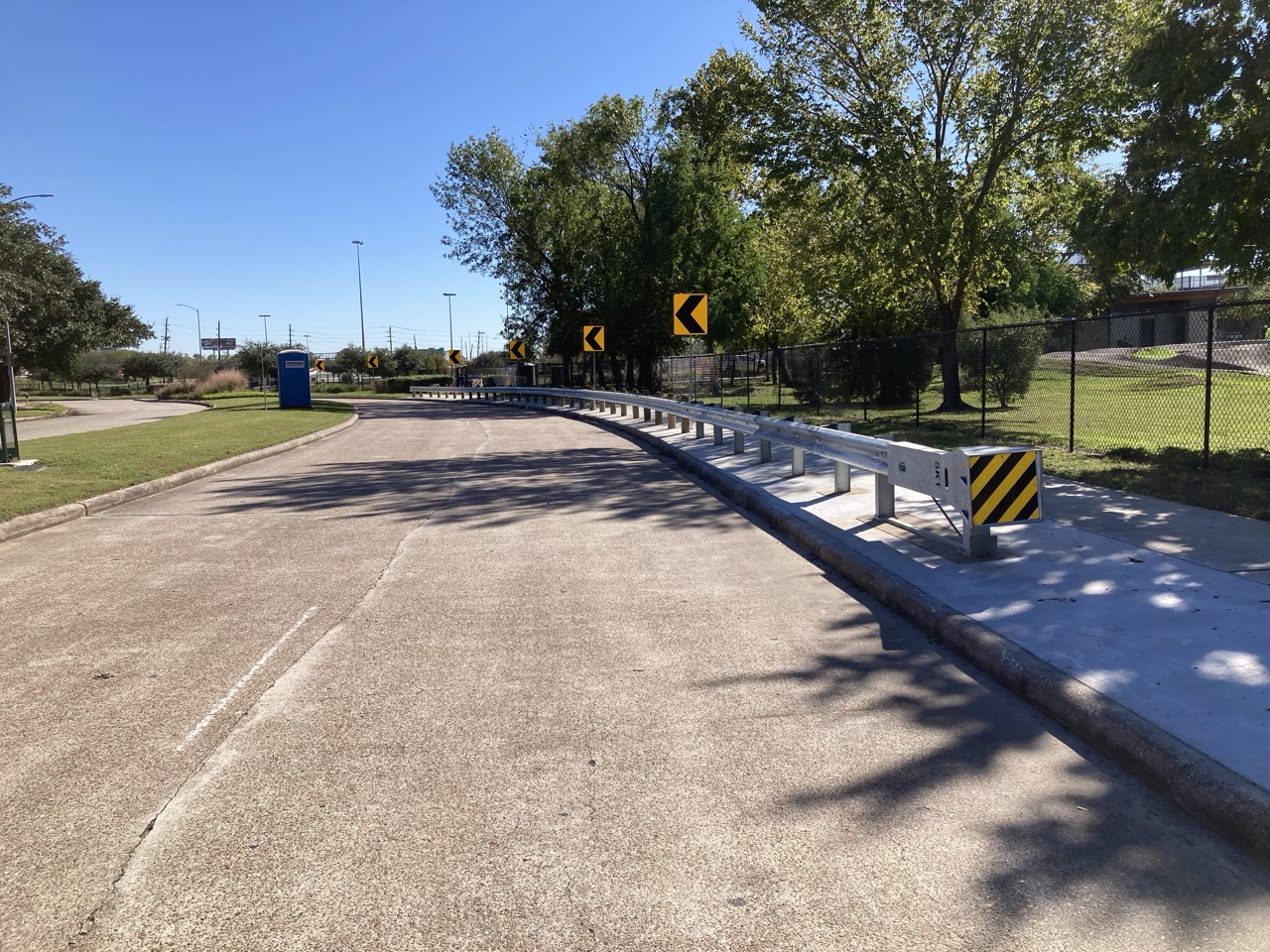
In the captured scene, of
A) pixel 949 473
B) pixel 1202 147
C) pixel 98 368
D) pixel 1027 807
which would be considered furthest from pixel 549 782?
pixel 98 368

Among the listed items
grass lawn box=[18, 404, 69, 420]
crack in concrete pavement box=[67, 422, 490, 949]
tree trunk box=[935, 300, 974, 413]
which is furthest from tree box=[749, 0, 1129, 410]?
grass lawn box=[18, 404, 69, 420]

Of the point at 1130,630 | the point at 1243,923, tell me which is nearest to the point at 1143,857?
the point at 1243,923

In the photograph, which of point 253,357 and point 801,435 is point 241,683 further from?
point 253,357

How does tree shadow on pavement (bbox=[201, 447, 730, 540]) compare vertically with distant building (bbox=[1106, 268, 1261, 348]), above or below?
below

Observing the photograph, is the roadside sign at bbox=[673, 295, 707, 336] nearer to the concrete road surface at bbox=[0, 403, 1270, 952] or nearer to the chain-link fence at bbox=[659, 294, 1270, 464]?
the chain-link fence at bbox=[659, 294, 1270, 464]

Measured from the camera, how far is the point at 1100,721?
447 cm

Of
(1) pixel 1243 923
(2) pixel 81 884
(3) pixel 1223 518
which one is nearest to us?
(1) pixel 1243 923

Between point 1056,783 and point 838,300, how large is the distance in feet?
106

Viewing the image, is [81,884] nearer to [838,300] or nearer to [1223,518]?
[1223,518]

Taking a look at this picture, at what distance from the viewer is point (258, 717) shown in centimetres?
492

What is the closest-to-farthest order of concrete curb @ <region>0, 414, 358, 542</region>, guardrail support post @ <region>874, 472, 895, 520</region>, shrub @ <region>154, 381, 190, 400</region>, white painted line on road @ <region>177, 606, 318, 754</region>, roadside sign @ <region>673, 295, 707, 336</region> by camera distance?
1. white painted line on road @ <region>177, 606, 318, 754</region>
2. guardrail support post @ <region>874, 472, 895, 520</region>
3. concrete curb @ <region>0, 414, 358, 542</region>
4. roadside sign @ <region>673, 295, 707, 336</region>
5. shrub @ <region>154, 381, 190, 400</region>

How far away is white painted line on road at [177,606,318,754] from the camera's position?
4.71 metres

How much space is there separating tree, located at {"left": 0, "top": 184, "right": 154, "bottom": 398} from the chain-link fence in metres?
24.4

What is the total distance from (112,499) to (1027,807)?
11.8m
